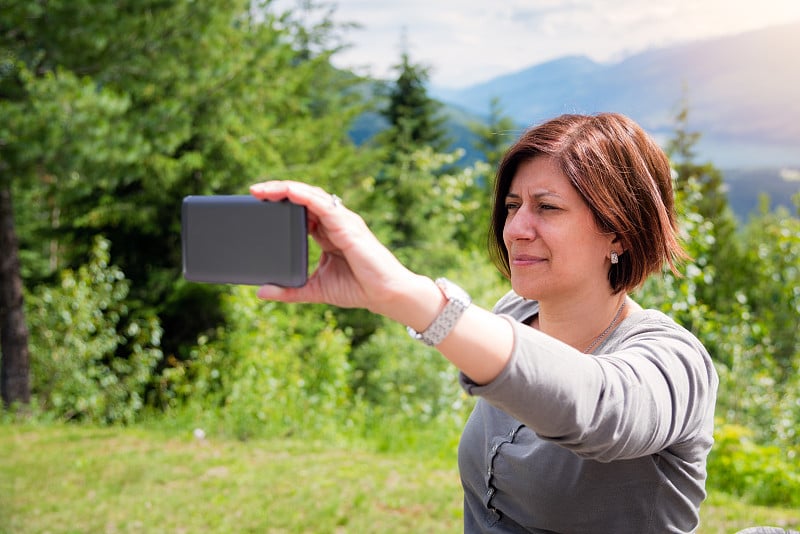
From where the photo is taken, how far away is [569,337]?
1544 mm

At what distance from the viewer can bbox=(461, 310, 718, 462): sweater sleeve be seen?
88cm

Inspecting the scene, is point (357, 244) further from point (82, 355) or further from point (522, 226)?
point (82, 355)

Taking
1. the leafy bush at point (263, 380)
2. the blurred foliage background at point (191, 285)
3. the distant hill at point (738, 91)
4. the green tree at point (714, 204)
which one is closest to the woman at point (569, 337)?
the blurred foliage background at point (191, 285)

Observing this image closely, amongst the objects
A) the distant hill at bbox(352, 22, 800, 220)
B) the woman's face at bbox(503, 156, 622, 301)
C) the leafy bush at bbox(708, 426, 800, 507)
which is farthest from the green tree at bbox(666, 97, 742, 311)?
the woman's face at bbox(503, 156, 622, 301)

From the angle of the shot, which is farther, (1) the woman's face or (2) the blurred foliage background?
(2) the blurred foliage background

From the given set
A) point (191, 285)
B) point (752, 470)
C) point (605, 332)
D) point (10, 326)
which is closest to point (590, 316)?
point (605, 332)

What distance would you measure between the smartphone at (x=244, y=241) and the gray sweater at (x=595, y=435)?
264 mm

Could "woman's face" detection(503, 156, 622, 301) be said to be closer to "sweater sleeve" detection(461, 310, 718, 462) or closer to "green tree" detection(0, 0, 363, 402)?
"sweater sleeve" detection(461, 310, 718, 462)

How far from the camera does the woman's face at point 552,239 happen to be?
4.39 ft

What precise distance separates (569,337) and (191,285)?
8.45 meters

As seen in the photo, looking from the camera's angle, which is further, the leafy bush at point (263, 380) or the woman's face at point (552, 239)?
the leafy bush at point (263, 380)

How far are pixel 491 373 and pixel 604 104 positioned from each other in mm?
864

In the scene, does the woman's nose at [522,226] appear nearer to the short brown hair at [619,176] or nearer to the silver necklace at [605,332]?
the short brown hair at [619,176]

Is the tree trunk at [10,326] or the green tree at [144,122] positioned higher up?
the green tree at [144,122]
